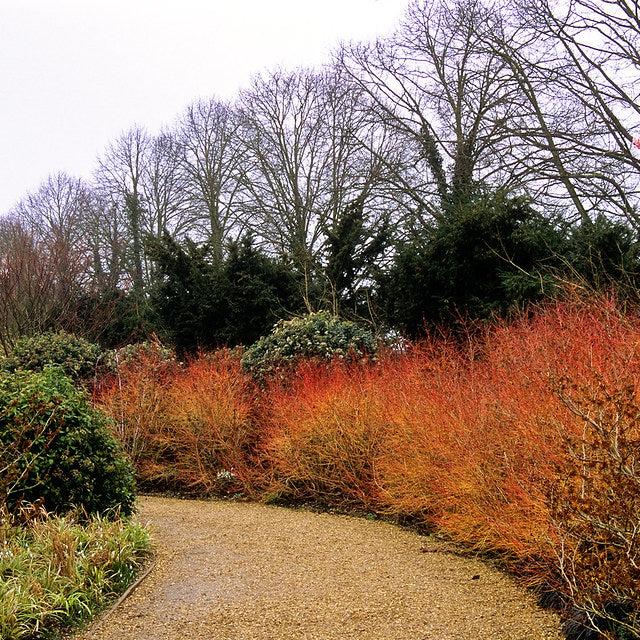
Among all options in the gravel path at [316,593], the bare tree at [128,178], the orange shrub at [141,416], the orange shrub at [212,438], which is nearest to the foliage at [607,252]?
the orange shrub at [212,438]

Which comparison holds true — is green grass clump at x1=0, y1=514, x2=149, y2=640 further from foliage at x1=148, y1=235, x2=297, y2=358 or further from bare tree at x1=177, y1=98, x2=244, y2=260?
bare tree at x1=177, y1=98, x2=244, y2=260

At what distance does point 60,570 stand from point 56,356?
7.45 m

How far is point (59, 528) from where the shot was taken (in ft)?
13.5

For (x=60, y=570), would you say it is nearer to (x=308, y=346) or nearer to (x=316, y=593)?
(x=316, y=593)

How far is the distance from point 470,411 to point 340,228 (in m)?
9.09

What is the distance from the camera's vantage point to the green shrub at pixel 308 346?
9133 millimetres

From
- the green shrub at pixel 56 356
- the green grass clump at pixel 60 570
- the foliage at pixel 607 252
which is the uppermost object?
the foliage at pixel 607 252

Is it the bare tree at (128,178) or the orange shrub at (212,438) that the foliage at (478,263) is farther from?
the bare tree at (128,178)

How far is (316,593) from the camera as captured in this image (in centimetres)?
392

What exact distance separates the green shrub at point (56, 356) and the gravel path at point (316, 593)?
18.5 feet

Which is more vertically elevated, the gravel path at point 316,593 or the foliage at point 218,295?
the foliage at point 218,295

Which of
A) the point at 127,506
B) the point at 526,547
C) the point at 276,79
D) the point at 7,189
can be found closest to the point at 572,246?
the point at 526,547

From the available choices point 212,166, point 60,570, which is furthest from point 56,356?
point 212,166

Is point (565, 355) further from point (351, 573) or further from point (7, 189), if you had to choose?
point (7, 189)
